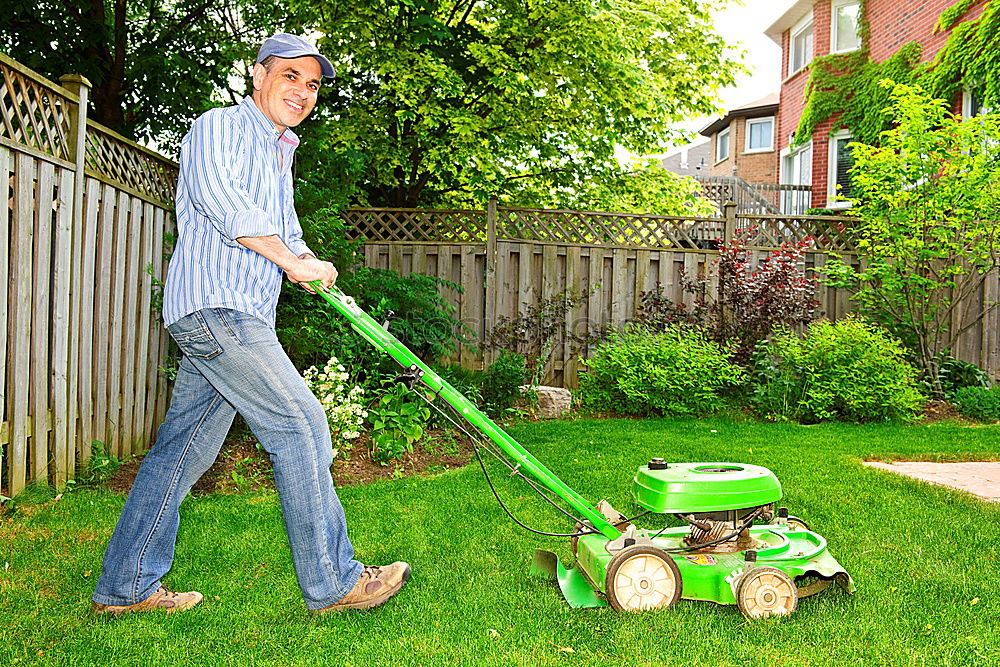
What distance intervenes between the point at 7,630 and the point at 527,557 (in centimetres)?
189

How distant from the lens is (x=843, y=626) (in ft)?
9.66

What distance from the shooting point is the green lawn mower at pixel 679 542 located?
299 centimetres

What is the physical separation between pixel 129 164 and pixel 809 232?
296 inches

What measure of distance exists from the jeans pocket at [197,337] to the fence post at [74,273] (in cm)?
222

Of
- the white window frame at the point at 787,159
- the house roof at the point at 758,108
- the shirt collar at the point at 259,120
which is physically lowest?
the shirt collar at the point at 259,120

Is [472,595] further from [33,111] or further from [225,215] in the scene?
[33,111]

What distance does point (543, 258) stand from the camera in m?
9.65

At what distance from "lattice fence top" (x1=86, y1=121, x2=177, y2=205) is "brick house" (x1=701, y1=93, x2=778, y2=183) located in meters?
23.6

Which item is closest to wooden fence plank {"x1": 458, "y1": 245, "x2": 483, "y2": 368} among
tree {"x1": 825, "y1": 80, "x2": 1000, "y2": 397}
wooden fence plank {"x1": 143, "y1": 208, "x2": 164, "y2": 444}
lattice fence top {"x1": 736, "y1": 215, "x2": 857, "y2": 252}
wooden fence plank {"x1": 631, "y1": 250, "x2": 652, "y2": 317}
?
wooden fence plank {"x1": 631, "y1": 250, "x2": 652, "y2": 317}

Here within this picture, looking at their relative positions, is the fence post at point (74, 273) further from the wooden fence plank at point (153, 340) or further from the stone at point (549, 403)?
the stone at point (549, 403)

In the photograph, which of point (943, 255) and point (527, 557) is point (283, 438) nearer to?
point (527, 557)

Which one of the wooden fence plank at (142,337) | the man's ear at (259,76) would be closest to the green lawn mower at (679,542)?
the man's ear at (259,76)

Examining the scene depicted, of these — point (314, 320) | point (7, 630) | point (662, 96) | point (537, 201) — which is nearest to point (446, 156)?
point (537, 201)

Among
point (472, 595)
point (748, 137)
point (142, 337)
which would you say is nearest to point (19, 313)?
point (142, 337)
